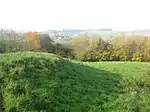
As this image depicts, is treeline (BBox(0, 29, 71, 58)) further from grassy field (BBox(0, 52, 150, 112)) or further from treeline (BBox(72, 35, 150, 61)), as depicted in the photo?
grassy field (BBox(0, 52, 150, 112))

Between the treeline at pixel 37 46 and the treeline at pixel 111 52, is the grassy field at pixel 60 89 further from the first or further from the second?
the treeline at pixel 111 52

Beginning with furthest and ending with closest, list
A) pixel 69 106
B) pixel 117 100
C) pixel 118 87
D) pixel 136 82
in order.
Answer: pixel 136 82, pixel 118 87, pixel 117 100, pixel 69 106

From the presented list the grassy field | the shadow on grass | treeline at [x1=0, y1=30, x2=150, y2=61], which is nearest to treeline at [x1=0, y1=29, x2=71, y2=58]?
treeline at [x1=0, y1=30, x2=150, y2=61]

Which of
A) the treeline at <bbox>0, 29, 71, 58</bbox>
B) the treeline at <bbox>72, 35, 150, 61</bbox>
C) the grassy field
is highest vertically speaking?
the grassy field

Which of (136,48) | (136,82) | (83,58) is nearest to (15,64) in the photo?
(136,82)

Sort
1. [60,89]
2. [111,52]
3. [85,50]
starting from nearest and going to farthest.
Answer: [60,89], [111,52], [85,50]

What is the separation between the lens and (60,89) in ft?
64.6

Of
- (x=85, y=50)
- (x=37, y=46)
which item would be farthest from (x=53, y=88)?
(x=85, y=50)

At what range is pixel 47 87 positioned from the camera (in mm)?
18984

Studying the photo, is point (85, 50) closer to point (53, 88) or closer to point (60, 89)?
point (60, 89)

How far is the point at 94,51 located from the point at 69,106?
162 feet

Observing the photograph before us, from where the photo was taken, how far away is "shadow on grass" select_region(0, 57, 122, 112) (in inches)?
669

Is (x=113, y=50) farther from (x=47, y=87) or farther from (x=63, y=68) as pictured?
(x=47, y=87)

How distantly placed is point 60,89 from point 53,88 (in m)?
0.73
